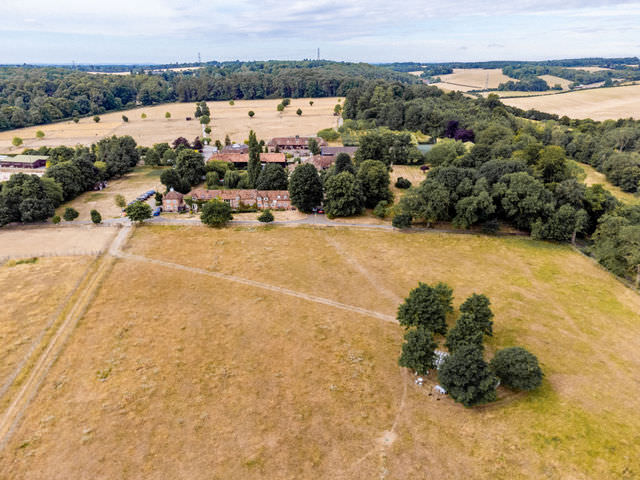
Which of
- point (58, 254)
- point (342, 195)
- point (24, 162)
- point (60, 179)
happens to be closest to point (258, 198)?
point (342, 195)

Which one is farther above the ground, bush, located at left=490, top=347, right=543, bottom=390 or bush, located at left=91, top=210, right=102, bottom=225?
bush, located at left=91, top=210, right=102, bottom=225

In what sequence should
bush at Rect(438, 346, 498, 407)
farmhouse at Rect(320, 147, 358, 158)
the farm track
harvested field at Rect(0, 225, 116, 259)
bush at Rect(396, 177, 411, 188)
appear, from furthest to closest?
farmhouse at Rect(320, 147, 358, 158)
bush at Rect(396, 177, 411, 188)
harvested field at Rect(0, 225, 116, 259)
the farm track
bush at Rect(438, 346, 498, 407)

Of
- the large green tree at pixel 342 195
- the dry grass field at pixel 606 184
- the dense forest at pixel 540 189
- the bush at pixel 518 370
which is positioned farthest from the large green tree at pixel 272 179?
the dry grass field at pixel 606 184

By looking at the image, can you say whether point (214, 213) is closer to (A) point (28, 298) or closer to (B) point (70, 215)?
(B) point (70, 215)

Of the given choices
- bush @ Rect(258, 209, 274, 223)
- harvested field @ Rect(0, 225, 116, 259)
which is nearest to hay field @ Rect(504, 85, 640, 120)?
bush @ Rect(258, 209, 274, 223)

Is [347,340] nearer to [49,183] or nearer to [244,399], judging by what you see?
[244,399]

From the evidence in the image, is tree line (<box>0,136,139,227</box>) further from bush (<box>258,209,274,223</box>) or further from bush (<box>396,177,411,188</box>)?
bush (<box>396,177,411,188</box>)

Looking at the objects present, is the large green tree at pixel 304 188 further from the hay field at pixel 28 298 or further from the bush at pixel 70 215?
the bush at pixel 70 215
